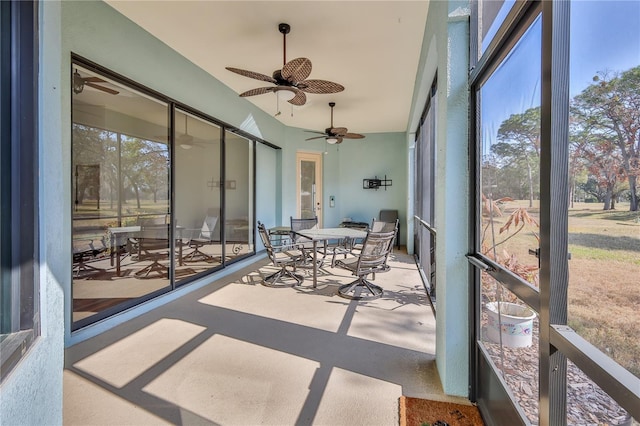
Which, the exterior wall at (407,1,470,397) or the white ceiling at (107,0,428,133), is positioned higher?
the white ceiling at (107,0,428,133)

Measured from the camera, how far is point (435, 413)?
5.75 feet

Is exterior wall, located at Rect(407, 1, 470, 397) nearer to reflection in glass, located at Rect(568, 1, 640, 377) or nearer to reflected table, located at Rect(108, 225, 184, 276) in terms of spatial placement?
reflection in glass, located at Rect(568, 1, 640, 377)

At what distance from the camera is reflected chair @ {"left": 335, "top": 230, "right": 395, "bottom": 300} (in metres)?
3.74

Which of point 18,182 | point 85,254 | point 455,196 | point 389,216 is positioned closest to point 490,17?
point 455,196

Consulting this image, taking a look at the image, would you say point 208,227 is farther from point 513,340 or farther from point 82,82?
point 513,340

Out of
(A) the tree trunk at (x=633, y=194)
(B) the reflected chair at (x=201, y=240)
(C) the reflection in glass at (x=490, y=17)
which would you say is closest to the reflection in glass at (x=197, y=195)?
(B) the reflected chair at (x=201, y=240)

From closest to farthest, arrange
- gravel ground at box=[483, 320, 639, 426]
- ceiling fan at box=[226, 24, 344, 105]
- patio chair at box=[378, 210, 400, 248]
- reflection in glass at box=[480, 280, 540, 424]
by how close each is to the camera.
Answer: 1. gravel ground at box=[483, 320, 639, 426]
2. reflection in glass at box=[480, 280, 540, 424]
3. ceiling fan at box=[226, 24, 344, 105]
4. patio chair at box=[378, 210, 400, 248]

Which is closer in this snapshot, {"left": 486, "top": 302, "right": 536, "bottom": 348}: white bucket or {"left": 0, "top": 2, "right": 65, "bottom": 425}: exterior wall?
{"left": 0, "top": 2, "right": 65, "bottom": 425}: exterior wall

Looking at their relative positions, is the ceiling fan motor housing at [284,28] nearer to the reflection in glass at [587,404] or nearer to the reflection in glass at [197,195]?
the reflection in glass at [197,195]

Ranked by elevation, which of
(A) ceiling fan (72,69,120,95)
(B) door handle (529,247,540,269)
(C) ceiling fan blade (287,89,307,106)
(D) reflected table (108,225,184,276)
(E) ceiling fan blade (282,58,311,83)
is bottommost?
(D) reflected table (108,225,184,276)

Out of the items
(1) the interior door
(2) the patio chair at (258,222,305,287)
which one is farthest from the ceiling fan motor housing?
(1) the interior door

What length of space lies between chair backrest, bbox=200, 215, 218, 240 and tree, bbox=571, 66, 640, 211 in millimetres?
4740

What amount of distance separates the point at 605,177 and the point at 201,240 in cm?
476

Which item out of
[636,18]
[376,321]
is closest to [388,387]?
[376,321]
